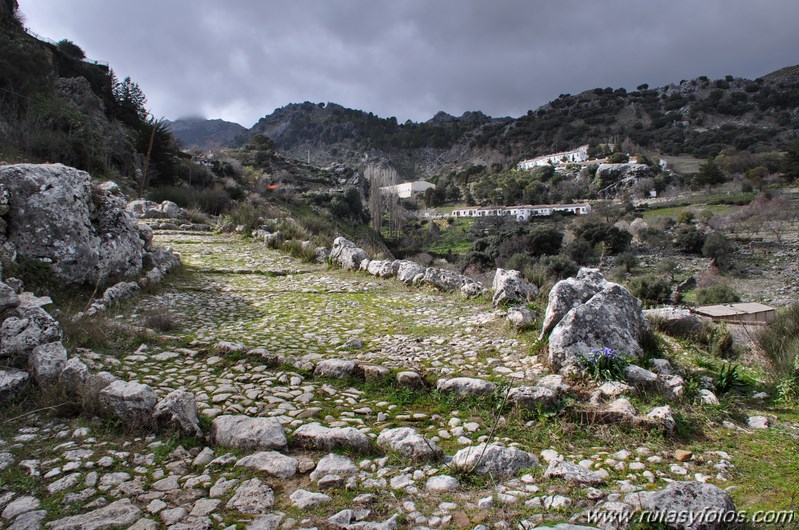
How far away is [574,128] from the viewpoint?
11619cm

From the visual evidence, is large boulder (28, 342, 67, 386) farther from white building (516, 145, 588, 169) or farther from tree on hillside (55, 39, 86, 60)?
white building (516, 145, 588, 169)

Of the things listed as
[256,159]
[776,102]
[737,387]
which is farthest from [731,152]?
[737,387]

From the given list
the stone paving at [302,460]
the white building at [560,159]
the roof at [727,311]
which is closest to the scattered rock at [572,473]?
the stone paving at [302,460]

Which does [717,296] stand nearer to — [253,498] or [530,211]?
[253,498]

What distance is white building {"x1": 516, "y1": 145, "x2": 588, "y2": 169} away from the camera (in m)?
94.3

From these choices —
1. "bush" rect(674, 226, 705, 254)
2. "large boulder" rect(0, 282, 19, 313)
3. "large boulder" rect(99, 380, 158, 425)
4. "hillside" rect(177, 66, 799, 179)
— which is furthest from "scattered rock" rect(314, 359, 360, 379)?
"hillside" rect(177, 66, 799, 179)

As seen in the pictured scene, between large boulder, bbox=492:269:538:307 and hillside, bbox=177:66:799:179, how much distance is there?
96.7 metres

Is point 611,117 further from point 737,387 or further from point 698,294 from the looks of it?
point 737,387

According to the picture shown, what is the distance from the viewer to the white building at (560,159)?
94312mm

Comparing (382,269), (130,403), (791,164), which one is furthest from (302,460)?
(791,164)

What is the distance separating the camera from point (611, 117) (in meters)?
118

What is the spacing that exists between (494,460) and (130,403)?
7.09ft

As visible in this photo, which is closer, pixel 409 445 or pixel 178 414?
pixel 409 445

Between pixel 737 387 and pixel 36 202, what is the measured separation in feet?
25.8
